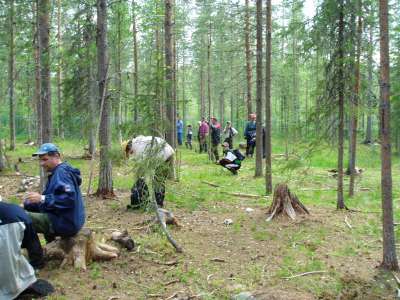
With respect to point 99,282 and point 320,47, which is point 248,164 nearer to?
point 320,47

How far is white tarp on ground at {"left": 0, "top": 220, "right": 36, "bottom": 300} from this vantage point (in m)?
4.60

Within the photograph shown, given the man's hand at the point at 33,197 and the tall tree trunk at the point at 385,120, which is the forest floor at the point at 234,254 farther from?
the man's hand at the point at 33,197

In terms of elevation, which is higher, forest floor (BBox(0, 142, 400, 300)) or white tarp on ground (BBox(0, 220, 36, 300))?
white tarp on ground (BBox(0, 220, 36, 300))

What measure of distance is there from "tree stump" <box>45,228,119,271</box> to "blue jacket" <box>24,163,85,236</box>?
7.0 inches

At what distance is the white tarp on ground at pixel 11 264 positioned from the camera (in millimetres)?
4598

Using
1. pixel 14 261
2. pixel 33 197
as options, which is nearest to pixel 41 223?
pixel 33 197

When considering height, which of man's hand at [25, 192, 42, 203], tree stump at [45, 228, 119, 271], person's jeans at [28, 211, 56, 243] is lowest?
tree stump at [45, 228, 119, 271]

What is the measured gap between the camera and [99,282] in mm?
5375

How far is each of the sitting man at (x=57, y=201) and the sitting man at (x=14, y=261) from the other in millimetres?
373

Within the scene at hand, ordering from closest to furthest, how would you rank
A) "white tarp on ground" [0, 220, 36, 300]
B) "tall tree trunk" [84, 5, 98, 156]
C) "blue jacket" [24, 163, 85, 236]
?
"white tarp on ground" [0, 220, 36, 300], "blue jacket" [24, 163, 85, 236], "tall tree trunk" [84, 5, 98, 156]

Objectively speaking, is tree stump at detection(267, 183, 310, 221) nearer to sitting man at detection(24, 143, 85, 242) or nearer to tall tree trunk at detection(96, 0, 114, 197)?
tall tree trunk at detection(96, 0, 114, 197)

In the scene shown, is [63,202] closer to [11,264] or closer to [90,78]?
[11,264]

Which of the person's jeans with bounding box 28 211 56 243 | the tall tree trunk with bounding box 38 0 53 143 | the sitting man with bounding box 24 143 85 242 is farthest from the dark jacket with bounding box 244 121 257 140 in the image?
the person's jeans with bounding box 28 211 56 243

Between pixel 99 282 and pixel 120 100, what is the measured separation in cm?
490
